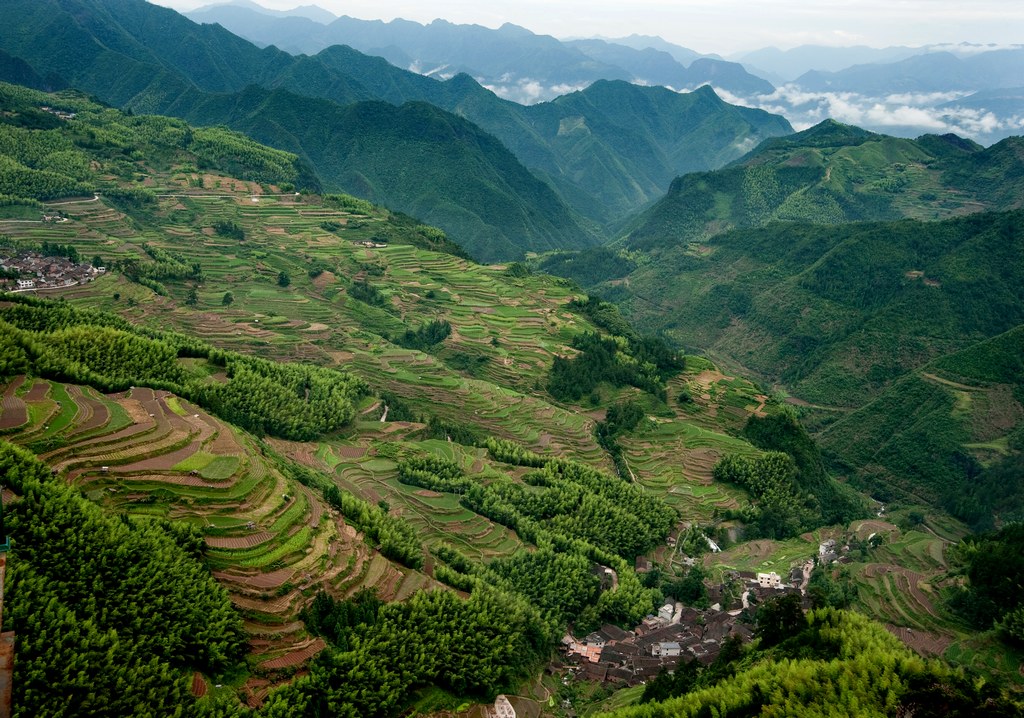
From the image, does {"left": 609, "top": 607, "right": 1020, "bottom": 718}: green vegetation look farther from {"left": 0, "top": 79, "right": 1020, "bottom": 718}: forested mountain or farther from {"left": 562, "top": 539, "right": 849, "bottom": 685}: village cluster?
{"left": 562, "top": 539, "right": 849, "bottom": 685}: village cluster

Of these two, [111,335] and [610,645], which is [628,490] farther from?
[111,335]

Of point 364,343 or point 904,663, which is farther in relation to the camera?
point 364,343

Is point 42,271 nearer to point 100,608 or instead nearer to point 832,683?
point 100,608

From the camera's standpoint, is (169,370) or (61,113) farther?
→ (61,113)

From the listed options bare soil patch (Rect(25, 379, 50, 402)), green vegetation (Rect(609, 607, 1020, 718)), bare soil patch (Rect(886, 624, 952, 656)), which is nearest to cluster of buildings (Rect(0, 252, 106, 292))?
bare soil patch (Rect(25, 379, 50, 402))

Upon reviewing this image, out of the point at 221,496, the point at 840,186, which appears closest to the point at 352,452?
the point at 221,496

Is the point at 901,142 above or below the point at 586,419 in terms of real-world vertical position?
above

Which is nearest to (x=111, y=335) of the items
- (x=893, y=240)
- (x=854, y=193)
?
(x=893, y=240)

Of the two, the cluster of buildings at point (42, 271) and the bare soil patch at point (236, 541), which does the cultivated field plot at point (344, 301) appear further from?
the bare soil patch at point (236, 541)
